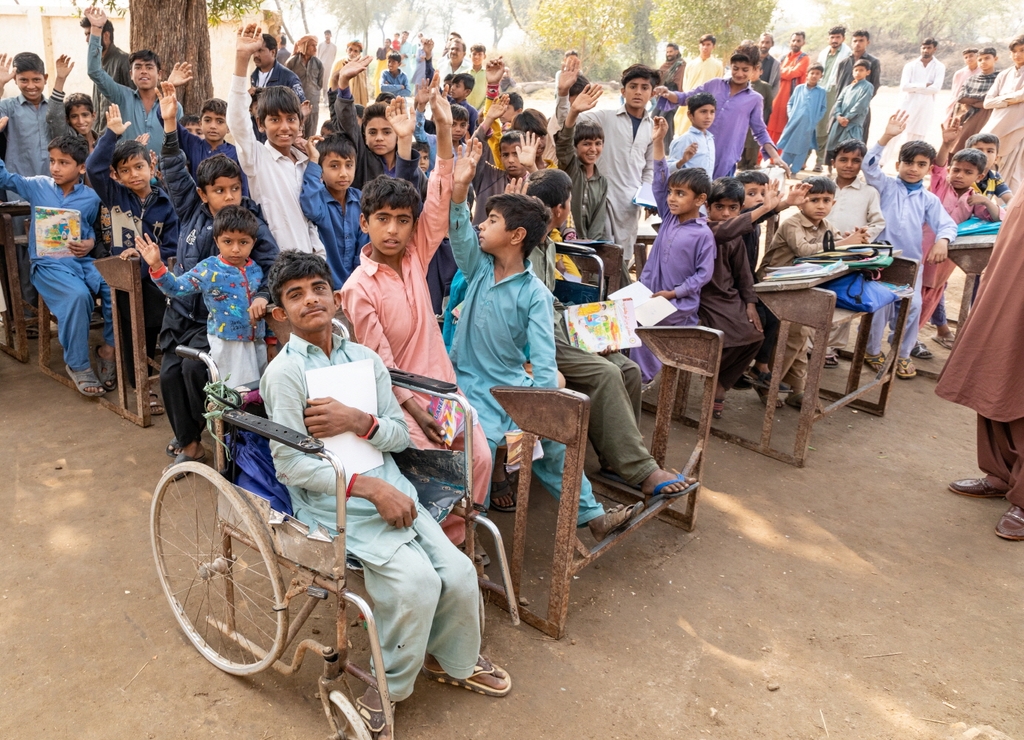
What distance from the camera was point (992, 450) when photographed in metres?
3.98

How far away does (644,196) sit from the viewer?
553 cm

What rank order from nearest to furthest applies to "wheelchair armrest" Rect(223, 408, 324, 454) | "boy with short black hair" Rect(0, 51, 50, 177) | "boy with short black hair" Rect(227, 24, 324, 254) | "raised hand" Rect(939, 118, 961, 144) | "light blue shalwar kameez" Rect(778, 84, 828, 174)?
"wheelchair armrest" Rect(223, 408, 324, 454), "boy with short black hair" Rect(227, 24, 324, 254), "boy with short black hair" Rect(0, 51, 50, 177), "raised hand" Rect(939, 118, 961, 144), "light blue shalwar kameez" Rect(778, 84, 828, 174)

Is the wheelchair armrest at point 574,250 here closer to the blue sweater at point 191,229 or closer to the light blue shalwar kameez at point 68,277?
the blue sweater at point 191,229

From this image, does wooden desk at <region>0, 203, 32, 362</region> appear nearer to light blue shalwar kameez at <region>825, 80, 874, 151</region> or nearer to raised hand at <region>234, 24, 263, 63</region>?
raised hand at <region>234, 24, 263, 63</region>

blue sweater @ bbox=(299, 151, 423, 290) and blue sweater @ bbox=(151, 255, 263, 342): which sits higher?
blue sweater @ bbox=(299, 151, 423, 290)

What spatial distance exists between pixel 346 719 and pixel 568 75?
4172 millimetres

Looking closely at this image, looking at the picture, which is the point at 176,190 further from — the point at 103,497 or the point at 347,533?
the point at 347,533

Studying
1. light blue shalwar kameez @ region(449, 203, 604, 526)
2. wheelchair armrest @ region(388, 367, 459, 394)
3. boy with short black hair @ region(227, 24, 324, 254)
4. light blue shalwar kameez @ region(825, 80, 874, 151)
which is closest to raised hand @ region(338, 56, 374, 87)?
boy with short black hair @ region(227, 24, 324, 254)

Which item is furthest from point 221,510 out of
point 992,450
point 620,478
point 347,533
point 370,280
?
point 992,450

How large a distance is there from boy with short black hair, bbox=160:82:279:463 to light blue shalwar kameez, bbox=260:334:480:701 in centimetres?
135

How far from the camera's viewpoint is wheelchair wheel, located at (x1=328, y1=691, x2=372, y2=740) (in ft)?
6.78

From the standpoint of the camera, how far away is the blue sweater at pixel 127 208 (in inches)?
163

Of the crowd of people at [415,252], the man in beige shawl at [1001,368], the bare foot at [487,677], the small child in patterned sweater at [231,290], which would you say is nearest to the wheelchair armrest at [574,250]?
the crowd of people at [415,252]

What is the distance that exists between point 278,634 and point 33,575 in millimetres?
1381
